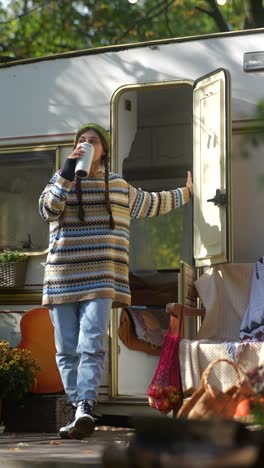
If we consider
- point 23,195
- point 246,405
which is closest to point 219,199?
point 23,195

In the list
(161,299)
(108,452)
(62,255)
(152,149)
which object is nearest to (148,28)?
(152,149)

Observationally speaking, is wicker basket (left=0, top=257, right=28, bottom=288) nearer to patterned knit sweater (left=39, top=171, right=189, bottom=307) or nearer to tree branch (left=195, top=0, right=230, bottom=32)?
patterned knit sweater (left=39, top=171, right=189, bottom=307)

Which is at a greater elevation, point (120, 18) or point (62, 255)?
point (120, 18)

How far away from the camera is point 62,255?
788cm

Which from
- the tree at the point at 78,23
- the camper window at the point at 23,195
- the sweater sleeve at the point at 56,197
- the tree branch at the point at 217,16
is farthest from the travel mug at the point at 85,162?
the tree at the point at 78,23

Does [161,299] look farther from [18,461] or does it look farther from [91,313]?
[18,461]

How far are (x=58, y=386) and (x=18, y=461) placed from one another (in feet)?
9.05

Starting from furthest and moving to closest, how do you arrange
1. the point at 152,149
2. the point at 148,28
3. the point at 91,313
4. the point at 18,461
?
the point at 148,28
the point at 152,149
the point at 91,313
the point at 18,461

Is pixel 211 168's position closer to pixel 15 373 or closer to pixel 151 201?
pixel 151 201

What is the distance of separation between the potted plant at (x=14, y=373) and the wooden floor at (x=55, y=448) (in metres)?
0.30

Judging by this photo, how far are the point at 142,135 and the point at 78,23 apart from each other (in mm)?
10950

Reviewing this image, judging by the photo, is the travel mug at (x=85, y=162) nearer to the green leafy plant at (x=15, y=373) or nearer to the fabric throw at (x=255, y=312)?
the fabric throw at (x=255, y=312)

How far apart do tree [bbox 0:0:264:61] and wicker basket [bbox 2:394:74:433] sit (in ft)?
36.6

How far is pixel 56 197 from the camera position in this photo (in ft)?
25.5
